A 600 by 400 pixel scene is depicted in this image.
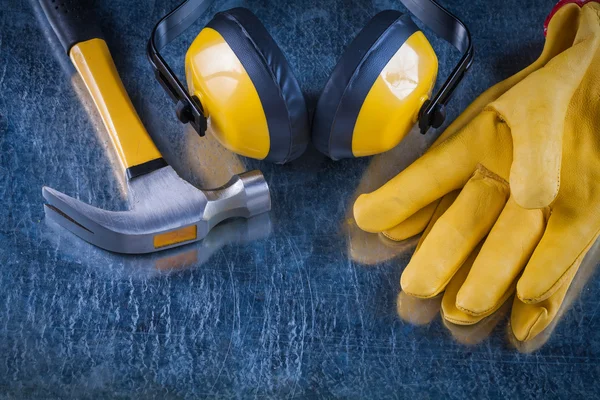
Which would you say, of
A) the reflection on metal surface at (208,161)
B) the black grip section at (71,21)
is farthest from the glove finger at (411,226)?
the black grip section at (71,21)

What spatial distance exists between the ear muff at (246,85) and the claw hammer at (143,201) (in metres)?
0.08

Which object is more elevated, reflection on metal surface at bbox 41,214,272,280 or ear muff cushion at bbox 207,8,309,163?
ear muff cushion at bbox 207,8,309,163

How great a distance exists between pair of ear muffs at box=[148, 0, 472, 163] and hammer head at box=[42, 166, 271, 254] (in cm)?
6

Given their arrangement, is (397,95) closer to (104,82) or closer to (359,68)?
(359,68)

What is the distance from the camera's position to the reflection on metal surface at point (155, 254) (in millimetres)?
1189

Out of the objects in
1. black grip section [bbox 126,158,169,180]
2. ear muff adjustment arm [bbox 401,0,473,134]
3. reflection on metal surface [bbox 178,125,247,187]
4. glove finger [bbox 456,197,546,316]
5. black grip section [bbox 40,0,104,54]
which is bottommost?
glove finger [bbox 456,197,546,316]

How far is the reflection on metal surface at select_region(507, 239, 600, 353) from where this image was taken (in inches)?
45.4

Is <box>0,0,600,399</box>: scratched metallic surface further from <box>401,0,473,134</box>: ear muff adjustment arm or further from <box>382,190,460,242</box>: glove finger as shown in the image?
<box>401,0,473,134</box>: ear muff adjustment arm

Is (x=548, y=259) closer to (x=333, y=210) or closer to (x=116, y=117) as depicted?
(x=333, y=210)

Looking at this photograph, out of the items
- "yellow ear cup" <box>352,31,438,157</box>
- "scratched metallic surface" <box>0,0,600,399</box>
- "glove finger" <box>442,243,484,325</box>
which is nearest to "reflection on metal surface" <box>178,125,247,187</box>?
"scratched metallic surface" <box>0,0,600,399</box>

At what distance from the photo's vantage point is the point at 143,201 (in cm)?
119

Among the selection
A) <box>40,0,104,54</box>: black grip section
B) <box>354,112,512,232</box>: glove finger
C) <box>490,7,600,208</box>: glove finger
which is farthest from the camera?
<box>40,0,104,54</box>: black grip section

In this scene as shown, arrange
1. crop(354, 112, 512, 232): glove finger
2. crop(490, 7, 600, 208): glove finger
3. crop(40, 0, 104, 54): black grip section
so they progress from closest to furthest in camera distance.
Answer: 1. crop(490, 7, 600, 208): glove finger
2. crop(354, 112, 512, 232): glove finger
3. crop(40, 0, 104, 54): black grip section

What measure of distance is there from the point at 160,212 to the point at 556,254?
48 cm
